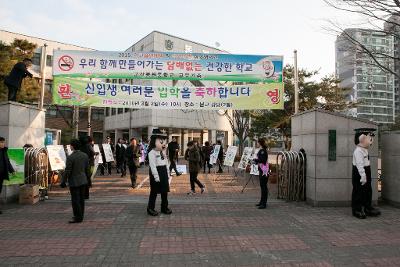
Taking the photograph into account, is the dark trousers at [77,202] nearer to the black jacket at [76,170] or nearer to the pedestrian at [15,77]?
the black jacket at [76,170]

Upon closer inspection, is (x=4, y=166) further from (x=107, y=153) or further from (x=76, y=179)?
(x=107, y=153)

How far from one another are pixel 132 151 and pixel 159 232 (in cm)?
616

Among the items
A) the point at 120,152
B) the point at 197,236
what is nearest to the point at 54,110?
the point at 120,152

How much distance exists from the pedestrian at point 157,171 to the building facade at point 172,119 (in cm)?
2255

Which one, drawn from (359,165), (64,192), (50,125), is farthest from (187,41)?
(359,165)

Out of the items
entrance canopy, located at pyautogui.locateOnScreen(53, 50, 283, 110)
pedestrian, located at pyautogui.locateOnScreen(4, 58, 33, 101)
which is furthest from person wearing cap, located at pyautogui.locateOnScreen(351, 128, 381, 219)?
pedestrian, located at pyautogui.locateOnScreen(4, 58, 33, 101)

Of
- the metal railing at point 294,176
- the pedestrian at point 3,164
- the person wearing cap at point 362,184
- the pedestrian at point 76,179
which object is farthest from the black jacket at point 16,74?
the person wearing cap at point 362,184

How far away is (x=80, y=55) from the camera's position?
11492 millimetres

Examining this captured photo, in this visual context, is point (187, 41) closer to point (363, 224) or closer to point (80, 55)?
point (80, 55)

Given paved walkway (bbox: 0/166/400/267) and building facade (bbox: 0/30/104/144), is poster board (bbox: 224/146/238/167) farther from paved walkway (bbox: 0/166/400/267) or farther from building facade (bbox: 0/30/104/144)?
building facade (bbox: 0/30/104/144)

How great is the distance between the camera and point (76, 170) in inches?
278

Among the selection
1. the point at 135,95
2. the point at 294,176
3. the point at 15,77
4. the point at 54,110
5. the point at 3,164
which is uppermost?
the point at 54,110

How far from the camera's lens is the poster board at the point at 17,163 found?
28.5ft

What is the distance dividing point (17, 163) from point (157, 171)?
12.6 ft
